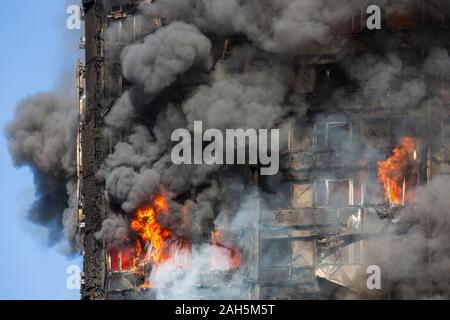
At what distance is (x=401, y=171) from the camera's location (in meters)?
57.3

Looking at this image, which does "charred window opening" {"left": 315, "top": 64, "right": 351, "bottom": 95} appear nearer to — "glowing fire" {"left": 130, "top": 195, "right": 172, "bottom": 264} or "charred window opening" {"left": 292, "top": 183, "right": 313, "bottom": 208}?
"charred window opening" {"left": 292, "top": 183, "right": 313, "bottom": 208}

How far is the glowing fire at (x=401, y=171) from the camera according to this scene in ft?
188

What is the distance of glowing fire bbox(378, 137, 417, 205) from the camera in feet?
188

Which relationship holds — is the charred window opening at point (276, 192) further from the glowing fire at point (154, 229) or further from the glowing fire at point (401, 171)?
the glowing fire at point (154, 229)

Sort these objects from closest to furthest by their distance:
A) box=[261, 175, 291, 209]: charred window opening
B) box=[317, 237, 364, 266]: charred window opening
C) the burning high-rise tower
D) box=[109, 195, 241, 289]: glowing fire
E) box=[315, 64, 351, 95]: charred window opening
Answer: the burning high-rise tower → box=[109, 195, 241, 289]: glowing fire → box=[317, 237, 364, 266]: charred window opening → box=[315, 64, 351, 95]: charred window opening → box=[261, 175, 291, 209]: charred window opening

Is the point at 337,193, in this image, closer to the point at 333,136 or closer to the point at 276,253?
the point at 333,136

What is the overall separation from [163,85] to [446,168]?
12573 millimetres

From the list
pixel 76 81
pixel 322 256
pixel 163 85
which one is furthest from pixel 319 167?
pixel 76 81

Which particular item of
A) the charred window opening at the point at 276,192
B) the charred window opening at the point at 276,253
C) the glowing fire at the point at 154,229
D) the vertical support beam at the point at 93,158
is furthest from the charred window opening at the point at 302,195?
the vertical support beam at the point at 93,158

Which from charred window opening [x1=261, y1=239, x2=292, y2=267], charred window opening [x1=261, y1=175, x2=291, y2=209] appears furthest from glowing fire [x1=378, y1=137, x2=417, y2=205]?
charred window opening [x1=261, y1=239, x2=292, y2=267]

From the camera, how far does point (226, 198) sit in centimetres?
5794

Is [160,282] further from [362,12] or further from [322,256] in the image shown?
[362,12]

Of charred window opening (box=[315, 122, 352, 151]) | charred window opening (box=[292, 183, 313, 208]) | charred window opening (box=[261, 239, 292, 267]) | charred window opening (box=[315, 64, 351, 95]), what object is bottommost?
charred window opening (box=[261, 239, 292, 267])

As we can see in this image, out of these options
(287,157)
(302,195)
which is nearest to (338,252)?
(302,195)
